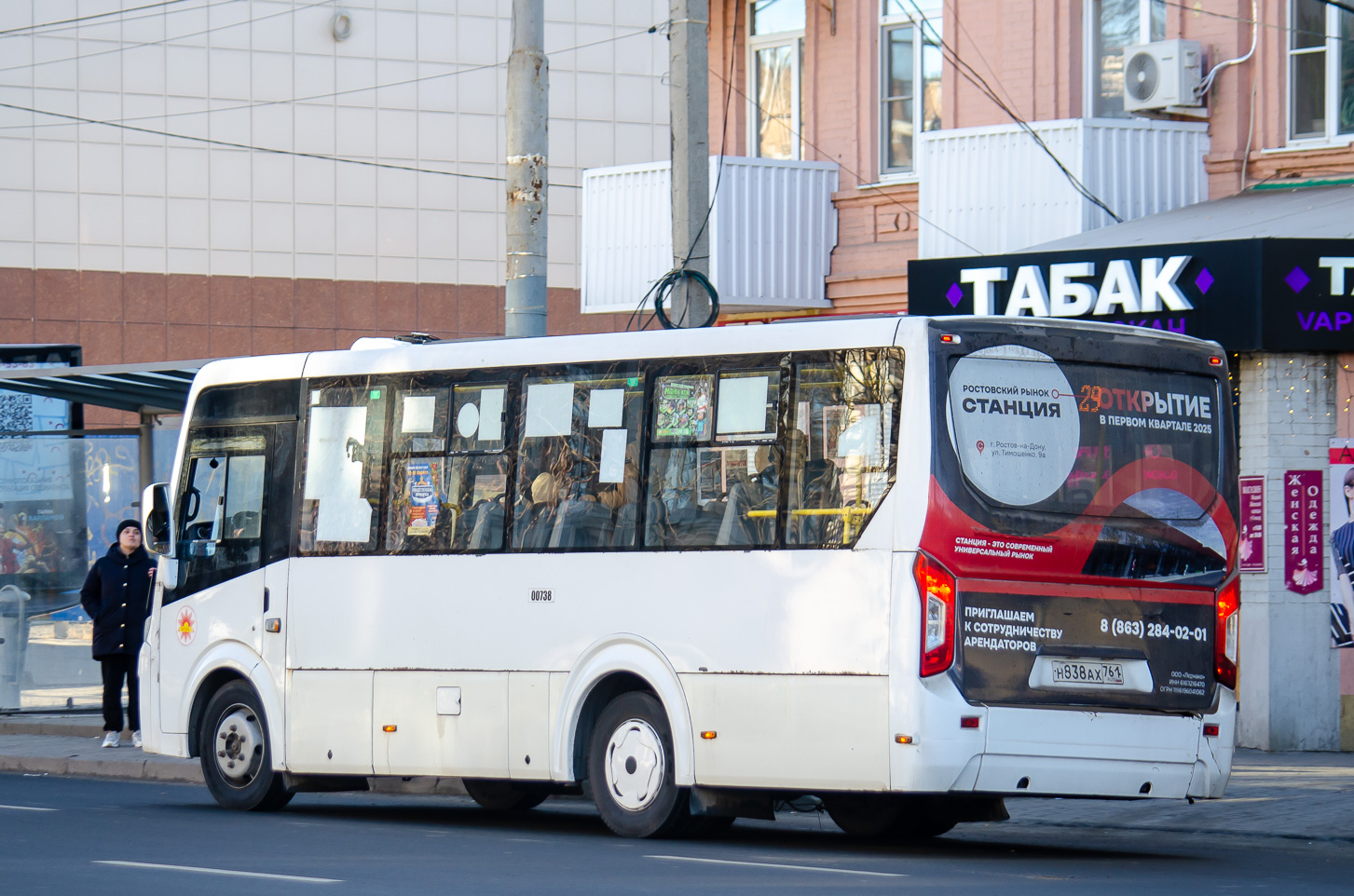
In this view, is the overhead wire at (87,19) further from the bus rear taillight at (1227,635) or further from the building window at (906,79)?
the bus rear taillight at (1227,635)

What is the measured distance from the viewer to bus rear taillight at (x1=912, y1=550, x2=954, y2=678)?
11.1 meters

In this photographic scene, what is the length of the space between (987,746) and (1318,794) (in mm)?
4483

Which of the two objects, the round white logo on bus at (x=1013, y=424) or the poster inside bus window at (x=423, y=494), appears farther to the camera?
the poster inside bus window at (x=423, y=494)

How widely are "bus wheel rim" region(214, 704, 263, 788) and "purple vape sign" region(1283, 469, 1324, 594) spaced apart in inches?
328

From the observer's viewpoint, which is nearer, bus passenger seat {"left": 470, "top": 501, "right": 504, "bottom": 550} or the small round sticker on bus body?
bus passenger seat {"left": 470, "top": 501, "right": 504, "bottom": 550}

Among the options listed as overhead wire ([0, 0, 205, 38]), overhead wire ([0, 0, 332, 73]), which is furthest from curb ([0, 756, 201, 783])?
overhead wire ([0, 0, 205, 38])

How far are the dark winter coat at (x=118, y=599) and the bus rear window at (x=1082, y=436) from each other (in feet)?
33.1

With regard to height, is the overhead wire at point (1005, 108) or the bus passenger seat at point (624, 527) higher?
the overhead wire at point (1005, 108)

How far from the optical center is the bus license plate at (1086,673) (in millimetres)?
11367

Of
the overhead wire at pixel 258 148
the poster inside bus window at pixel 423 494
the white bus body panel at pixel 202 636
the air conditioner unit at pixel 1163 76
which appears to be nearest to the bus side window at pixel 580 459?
the poster inside bus window at pixel 423 494

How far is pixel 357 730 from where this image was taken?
44.8 ft

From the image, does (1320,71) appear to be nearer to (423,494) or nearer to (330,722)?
(423,494)

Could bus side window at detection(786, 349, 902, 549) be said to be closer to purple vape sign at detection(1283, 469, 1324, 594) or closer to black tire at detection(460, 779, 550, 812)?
black tire at detection(460, 779, 550, 812)

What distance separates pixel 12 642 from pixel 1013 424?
1264 centimetres
